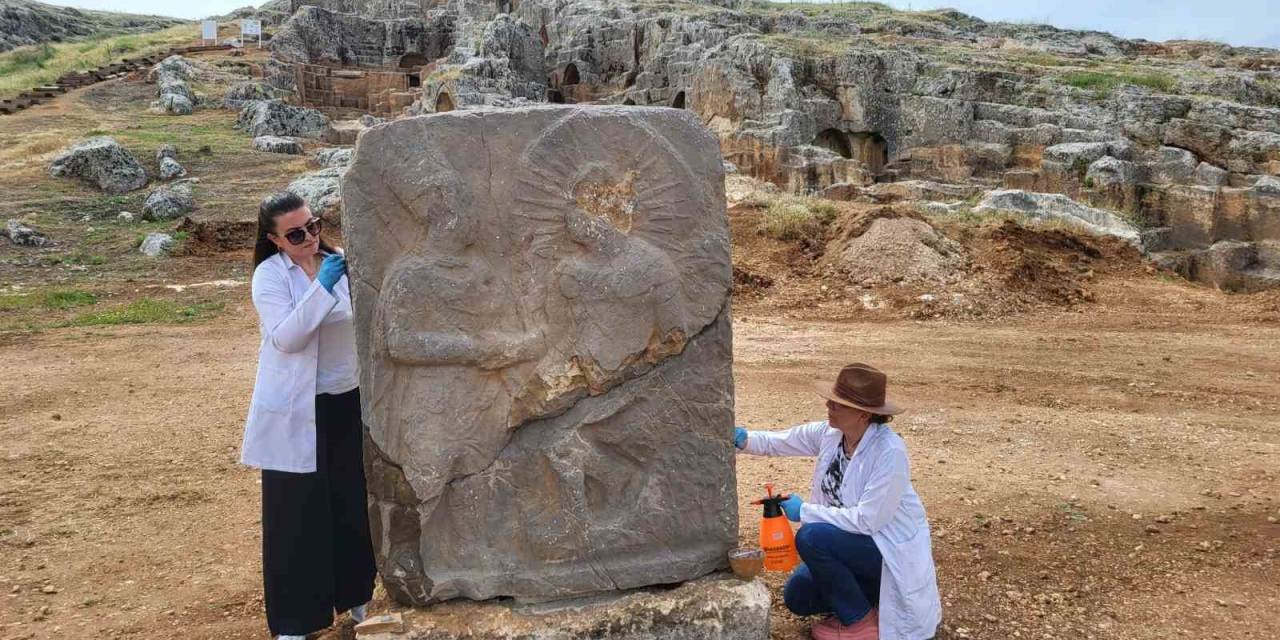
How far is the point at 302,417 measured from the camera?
3.91 meters

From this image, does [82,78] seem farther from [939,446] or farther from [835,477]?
[835,477]

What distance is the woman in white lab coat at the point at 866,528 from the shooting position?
3893 mm

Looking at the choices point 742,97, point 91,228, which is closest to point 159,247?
point 91,228

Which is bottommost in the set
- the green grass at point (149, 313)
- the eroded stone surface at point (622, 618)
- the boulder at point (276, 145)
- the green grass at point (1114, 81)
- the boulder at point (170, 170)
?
the green grass at point (149, 313)

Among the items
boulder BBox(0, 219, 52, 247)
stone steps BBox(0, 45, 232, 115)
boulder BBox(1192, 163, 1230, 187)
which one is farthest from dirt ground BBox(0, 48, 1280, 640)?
stone steps BBox(0, 45, 232, 115)

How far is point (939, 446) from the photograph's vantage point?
7.06 m

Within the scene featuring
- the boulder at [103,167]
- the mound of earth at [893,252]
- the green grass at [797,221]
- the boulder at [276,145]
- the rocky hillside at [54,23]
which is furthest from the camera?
the rocky hillside at [54,23]

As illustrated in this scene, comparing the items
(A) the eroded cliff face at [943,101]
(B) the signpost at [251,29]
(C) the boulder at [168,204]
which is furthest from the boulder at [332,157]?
(B) the signpost at [251,29]

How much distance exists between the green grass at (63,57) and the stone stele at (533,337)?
30.1 meters

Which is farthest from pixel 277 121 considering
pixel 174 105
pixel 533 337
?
pixel 533 337

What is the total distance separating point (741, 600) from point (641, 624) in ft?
1.38

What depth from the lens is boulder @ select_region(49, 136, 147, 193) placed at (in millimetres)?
17359

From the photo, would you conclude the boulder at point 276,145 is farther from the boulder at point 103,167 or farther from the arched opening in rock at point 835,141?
the arched opening in rock at point 835,141

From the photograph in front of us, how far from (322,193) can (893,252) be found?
28.2 feet
